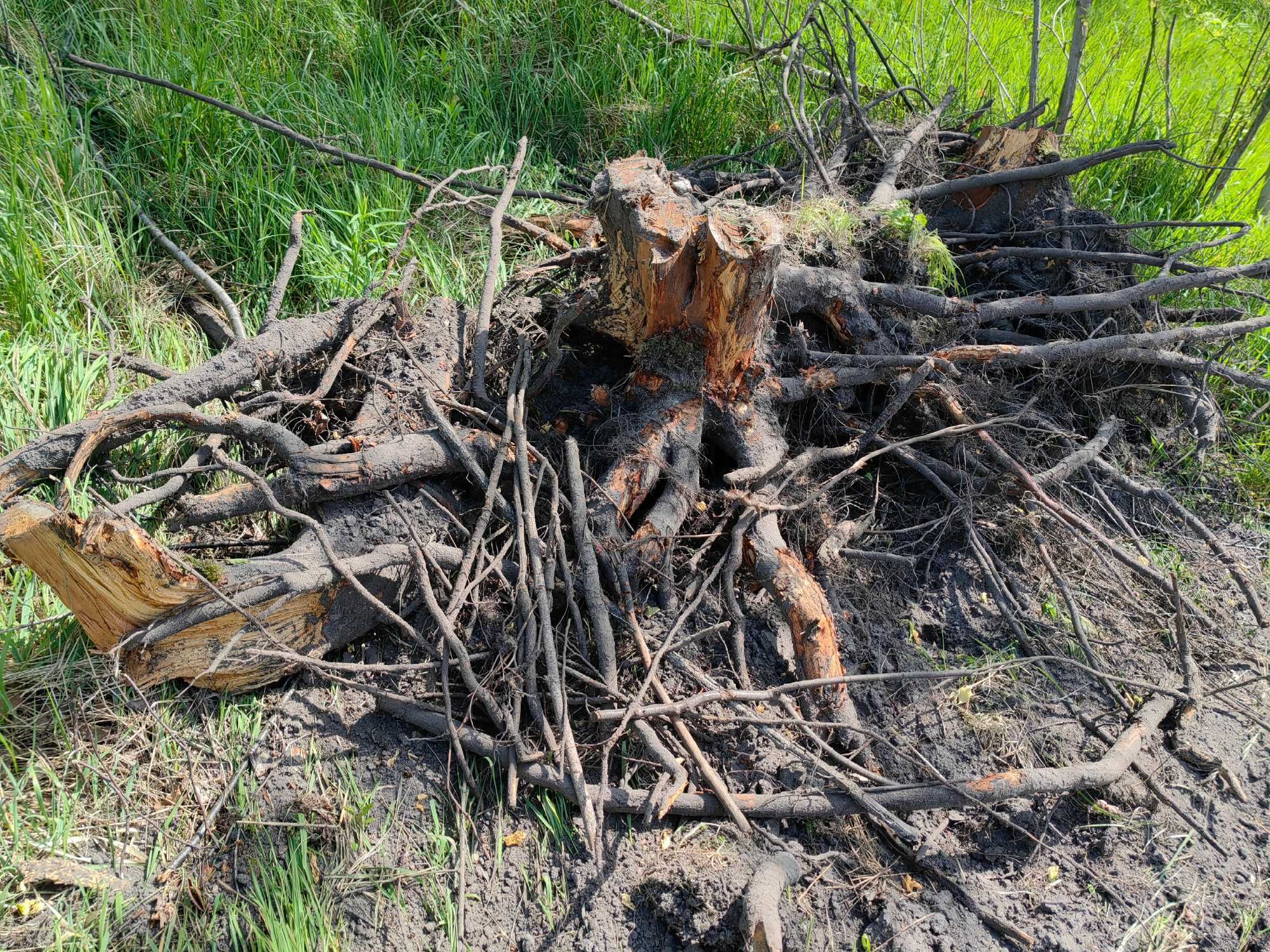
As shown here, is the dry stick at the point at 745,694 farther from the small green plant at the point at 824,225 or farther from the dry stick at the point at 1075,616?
the small green plant at the point at 824,225

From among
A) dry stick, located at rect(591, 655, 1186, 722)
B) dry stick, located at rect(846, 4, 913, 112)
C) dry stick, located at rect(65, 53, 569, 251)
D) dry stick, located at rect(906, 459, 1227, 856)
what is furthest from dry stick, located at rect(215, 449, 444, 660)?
dry stick, located at rect(846, 4, 913, 112)

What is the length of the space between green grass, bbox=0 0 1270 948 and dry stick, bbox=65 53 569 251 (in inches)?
3.2

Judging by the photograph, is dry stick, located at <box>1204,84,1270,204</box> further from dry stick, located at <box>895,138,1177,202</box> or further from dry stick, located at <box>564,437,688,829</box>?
dry stick, located at <box>564,437,688,829</box>

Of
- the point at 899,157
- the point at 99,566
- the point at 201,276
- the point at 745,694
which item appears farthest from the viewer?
the point at 899,157

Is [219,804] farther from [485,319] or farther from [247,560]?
[485,319]

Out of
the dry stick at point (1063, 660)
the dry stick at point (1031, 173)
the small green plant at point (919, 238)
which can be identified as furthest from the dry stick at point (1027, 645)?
the dry stick at point (1031, 173)

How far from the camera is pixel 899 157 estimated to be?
3.41 meters

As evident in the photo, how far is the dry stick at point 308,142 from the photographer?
2.94m

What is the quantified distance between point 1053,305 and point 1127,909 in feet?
6.11

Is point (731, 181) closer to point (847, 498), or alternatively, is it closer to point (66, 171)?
point (847, 498)

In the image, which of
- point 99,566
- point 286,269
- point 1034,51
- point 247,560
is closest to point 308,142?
point 286,269

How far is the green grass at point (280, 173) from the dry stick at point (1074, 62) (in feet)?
1.16

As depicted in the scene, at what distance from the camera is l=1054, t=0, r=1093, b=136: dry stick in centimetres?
358

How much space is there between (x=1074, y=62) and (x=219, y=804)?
13.7 ft
